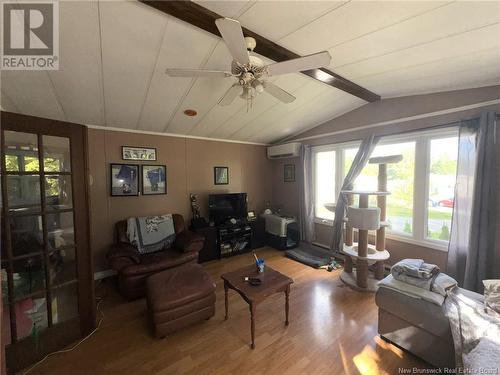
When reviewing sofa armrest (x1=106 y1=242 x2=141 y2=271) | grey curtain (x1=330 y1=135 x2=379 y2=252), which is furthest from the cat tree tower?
sofa armrest (x1=106 y1=242 x2=141 y2=271)

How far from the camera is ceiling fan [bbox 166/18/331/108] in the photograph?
120 centimetres

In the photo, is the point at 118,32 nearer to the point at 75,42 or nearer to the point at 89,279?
the point at 75,42

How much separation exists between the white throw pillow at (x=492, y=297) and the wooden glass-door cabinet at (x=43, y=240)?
10.7 ft

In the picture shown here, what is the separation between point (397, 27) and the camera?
5.07 feet

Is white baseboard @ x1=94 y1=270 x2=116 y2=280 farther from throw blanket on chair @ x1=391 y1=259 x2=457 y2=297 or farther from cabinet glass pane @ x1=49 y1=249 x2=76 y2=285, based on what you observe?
throw blanket on chair @ x1=391 y1=259 x2=457 y2=297

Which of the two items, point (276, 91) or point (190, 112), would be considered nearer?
point (276, 91)

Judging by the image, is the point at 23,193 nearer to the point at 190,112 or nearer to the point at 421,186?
the point at 190,112

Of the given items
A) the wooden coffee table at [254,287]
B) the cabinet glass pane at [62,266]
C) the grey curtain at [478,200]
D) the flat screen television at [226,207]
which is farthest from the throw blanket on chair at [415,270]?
the cabinet glass pane at [62,266]

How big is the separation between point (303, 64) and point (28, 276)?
265cm

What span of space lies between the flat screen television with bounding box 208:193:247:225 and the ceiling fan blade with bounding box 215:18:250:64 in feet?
9.08

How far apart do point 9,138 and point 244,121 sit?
8.60 ft

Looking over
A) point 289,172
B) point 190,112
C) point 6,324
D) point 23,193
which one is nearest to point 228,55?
point 190,112

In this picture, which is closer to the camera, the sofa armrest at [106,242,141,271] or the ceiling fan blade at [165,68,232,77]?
the ceiling fan blade at [165,68,232,77]

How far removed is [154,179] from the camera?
3.49 metres
